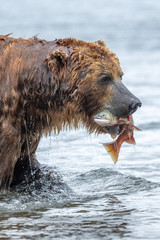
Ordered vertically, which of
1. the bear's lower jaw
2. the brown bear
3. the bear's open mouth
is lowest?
the bear's lower jaw

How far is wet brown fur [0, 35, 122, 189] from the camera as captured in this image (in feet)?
22.3

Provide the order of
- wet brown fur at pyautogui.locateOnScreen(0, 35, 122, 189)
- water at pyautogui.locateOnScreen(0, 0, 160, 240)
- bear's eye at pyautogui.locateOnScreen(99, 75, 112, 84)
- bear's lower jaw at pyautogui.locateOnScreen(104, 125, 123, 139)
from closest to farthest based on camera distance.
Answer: water at pyautogui.locateOnScreen(0, 0, 160, 240), wet brown fur at pyautogui.locateOnScreen(0, 35, 122, 189), bear's eye at pyautogui.locateOnScreen(99, 75, 112, 84), bear's lower jaw at pyautogui.locateOnScreen(104, 125, 123, 139)

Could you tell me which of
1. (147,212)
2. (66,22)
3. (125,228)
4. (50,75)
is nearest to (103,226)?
(125,228)

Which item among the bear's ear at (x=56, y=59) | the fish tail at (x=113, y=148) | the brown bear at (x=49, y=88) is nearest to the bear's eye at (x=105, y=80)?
the brown bear at (x=49, y=88)

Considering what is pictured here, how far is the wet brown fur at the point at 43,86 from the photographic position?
6801mm

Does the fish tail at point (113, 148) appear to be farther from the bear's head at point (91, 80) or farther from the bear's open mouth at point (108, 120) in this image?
the bear's head at point (91, 80)

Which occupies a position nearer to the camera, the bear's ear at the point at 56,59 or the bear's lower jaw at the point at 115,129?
the bear's ear at the point at 56,59

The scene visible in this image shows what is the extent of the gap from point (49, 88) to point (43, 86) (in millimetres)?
60

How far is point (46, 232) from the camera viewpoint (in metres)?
5.82

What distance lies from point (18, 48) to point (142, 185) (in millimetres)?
2029

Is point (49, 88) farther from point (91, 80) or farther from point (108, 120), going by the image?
point (108, 120)

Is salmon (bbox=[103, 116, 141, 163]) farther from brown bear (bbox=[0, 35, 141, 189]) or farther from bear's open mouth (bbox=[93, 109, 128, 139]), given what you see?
brown bear (bbox=[0, 35, 141, 189])

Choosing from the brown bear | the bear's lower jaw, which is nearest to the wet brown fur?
the brown bear

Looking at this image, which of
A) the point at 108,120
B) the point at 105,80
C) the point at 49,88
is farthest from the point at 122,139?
the point at 49,88
